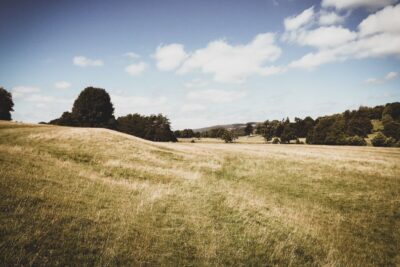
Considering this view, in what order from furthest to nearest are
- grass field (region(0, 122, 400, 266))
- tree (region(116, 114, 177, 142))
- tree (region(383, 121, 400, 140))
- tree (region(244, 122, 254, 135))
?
tree (region(244, 122, 254, 135)), tree (region(116, 114, 177, 142)), tree (region(383, 121, 400, 140)), grass field (region(0, 122, 400, 266))

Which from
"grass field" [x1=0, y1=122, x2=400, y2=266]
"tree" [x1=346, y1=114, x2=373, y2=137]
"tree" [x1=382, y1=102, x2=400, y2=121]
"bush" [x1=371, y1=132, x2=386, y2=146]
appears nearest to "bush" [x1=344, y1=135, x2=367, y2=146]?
"bush" [x1=371, y1=132, x2=386, y2=146]

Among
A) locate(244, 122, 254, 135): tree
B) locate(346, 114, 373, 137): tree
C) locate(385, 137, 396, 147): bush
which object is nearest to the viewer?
locate(385, 137, 396, 147): bush

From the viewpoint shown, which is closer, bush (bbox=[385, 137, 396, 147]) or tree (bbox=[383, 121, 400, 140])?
bush (bbox=[385, 137, 396, 147])

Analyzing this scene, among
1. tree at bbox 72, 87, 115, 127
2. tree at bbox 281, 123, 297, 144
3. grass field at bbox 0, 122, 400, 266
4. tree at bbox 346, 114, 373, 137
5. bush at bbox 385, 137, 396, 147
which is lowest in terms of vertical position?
grass field at bbox 0, 122, 400, 266

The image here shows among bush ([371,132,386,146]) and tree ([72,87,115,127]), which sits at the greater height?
tree ([72,87,115,127])

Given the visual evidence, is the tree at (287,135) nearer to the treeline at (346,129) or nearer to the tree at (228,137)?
the treeline at (346,129)

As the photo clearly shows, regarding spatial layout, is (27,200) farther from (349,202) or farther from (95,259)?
(349,202)

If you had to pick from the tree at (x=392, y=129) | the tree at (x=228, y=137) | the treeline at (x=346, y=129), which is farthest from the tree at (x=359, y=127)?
the tree at (x=228, y=137)

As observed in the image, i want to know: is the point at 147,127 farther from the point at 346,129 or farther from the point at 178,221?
the point at 178,221

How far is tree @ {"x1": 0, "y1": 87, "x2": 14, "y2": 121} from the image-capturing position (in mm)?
62344

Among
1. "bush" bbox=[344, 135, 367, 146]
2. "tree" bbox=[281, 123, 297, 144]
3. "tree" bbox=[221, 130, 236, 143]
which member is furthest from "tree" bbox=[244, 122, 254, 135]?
"bush" bbox=[344, 135, 367, 146]

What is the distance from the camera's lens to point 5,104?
207 ft

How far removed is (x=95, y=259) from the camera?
6.06m

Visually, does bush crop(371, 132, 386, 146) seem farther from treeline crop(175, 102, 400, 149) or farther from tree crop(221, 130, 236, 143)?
tree crop(221, 130, 236, 143)
